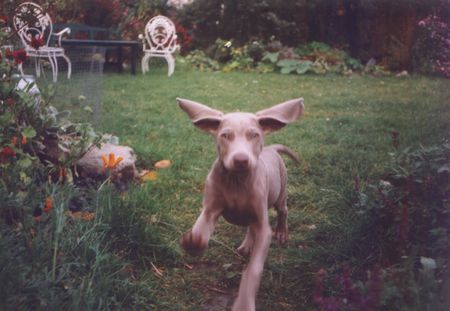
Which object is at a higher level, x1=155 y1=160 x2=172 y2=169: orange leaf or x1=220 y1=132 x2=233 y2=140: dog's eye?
x1=220 y1=132 x2=233 y2=140: dog's eye

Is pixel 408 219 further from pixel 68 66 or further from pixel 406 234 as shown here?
pixel 68 66

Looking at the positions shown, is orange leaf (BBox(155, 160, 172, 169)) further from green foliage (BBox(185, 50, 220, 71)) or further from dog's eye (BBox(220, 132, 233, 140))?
green foliage (BBox(185, 50, 220, 71))

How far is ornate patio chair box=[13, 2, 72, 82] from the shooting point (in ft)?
11.5

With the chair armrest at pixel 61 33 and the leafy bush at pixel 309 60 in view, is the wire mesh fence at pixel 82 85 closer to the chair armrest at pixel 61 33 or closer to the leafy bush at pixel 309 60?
the chair armrest at pixel 61 33

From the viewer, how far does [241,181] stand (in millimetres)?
2615

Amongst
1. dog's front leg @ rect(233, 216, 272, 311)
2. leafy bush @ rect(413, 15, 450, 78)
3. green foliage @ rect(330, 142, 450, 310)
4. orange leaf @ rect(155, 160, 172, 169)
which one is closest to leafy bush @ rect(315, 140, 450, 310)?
green foliage @ rect(330, 142, 450, 310)

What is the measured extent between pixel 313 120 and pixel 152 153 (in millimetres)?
2535

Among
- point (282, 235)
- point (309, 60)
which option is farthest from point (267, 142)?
point (309, 60)

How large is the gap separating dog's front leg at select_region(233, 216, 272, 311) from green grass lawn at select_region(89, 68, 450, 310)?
421 millimetres

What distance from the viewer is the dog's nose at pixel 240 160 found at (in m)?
2.35

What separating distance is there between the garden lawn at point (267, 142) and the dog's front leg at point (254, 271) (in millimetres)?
427

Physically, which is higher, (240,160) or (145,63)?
(240,160)

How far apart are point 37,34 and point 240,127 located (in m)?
4.02

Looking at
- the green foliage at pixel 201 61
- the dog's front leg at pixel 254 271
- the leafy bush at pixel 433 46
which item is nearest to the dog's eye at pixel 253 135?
the dog's front leg at pixel 254 271
